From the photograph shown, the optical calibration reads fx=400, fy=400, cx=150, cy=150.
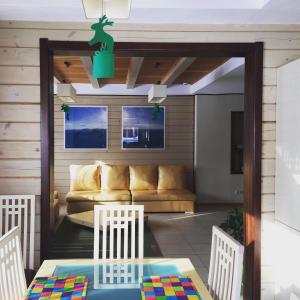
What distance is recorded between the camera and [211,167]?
8492mm

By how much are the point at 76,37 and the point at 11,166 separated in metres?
1.18

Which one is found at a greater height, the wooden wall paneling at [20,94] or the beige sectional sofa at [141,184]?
the wooden wall paneling at [20,94]

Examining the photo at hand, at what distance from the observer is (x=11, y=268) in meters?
1.96

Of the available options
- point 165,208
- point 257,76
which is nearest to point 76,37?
point 257,76

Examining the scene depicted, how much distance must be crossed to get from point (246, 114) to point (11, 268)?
2.29m

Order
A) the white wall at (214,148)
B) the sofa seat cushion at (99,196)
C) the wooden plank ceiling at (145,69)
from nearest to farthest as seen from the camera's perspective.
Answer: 1. the wooden plank ceiling at (145,69)
2. the sofa seat cushion at (99,196)
3. the white wall at (214,148)

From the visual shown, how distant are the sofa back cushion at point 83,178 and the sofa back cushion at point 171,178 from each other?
1.34m

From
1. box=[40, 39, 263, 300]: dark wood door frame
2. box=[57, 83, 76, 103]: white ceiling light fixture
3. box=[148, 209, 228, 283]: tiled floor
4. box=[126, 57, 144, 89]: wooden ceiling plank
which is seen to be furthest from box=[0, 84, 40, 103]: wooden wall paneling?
box=[57, 83, 76, 103]: white ceiling light fixture

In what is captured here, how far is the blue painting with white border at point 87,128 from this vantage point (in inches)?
335

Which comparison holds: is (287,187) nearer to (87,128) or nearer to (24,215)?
(24,215)

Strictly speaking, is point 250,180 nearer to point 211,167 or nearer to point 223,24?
point 223,24

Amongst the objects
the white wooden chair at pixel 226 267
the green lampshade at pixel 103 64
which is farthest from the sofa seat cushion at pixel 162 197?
the green lampshade at pixel 103 64

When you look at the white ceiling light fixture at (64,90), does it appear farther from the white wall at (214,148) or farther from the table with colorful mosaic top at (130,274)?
the table with colorful mosaic top at (130,274)

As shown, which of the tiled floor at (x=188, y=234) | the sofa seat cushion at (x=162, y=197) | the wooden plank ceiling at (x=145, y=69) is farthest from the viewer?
the sofa seat cushion at (x=162, y=197)
